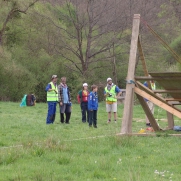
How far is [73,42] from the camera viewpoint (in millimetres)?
44938

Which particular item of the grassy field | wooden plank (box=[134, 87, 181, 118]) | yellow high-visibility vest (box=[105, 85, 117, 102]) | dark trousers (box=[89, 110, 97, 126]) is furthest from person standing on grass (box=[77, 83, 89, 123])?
the grassy field

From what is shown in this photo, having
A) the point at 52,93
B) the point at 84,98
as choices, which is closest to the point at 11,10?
the point at 84,98

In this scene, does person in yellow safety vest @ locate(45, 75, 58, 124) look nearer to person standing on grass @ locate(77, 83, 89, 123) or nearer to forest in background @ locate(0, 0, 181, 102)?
person standing on grass @ locate(77, 83, 89, 123)

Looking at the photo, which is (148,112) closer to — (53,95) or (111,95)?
(53,95)

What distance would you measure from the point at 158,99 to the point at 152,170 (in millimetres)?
4551

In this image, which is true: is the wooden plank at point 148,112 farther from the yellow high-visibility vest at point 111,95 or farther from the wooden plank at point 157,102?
the yellow high-visibility vest at point 111,95

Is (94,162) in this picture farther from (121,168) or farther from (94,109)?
(94,109)

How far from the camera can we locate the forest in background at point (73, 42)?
42250mm

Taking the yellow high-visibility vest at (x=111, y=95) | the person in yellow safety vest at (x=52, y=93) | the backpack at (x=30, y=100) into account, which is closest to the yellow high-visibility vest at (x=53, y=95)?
the person in yellow safety vest at (x=52, y=93)

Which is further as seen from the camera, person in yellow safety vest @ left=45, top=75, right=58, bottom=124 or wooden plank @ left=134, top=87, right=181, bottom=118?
person in yellow safety vest @ left=45, top=75, right=58, bottom=124

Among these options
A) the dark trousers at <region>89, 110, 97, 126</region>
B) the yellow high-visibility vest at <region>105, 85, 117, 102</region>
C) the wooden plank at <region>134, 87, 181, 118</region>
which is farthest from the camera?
the yellow high-visibility vest at <region>105, 85, 117, 102</region>

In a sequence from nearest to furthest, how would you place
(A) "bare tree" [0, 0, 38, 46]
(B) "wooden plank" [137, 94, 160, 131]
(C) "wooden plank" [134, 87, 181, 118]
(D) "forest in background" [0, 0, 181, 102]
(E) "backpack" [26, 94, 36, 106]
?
(C) "wooden plank" [134, 87, 181, 118], (B) "wooden plank" [137, 94, 160, 131], (E) "backpack" [26, 94, 36, 106], (D) "forest in background" [0, 0, 181, 102], (A) "bare tree" [0, 0, 38, 46]

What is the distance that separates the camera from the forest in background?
42250 millimetres

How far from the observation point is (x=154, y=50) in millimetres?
42719
